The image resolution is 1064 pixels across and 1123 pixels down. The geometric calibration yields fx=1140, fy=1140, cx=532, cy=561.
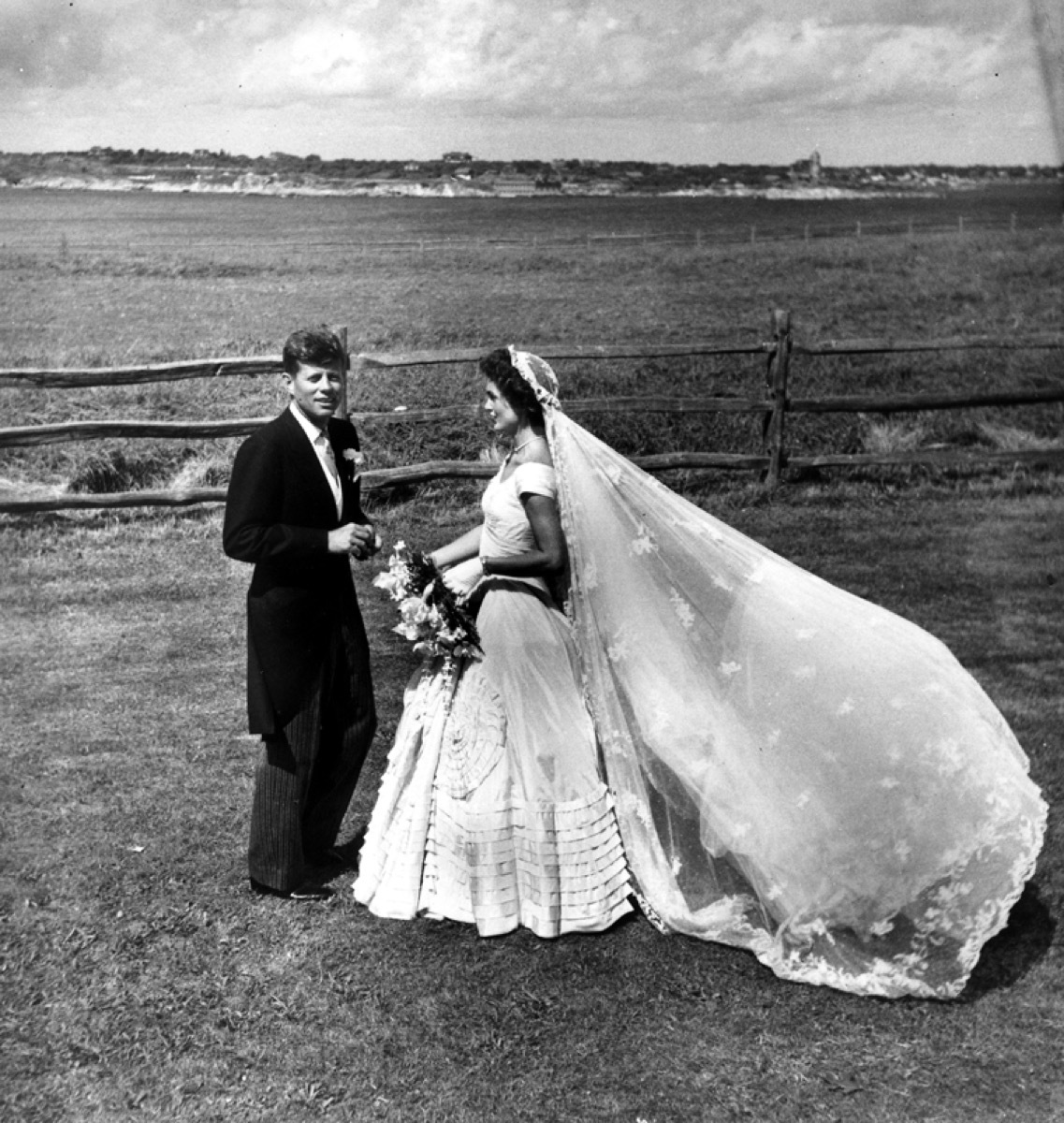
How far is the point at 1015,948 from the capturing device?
11.6 ft

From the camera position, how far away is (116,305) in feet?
24.9

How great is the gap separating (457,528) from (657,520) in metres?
4.63

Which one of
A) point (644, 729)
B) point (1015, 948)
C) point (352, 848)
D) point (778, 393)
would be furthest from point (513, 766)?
point (778, 393)

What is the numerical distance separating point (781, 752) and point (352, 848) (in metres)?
1.67

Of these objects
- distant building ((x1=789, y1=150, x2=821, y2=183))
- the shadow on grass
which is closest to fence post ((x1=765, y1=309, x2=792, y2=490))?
distant building ((x1=789, y1=150, x2=821, y2=183))

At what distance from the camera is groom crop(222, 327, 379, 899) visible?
11.5ft

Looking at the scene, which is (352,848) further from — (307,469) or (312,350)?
(312,350)

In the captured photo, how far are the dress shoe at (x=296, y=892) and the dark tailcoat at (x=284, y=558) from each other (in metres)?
0.59

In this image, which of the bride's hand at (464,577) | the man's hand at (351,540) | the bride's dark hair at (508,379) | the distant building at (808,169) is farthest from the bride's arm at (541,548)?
the distant building at (808,169)

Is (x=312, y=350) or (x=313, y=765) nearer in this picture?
(x=312, y=350)

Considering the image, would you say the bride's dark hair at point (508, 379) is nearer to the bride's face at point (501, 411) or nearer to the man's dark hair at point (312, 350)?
the bride's face at point (501, 411)

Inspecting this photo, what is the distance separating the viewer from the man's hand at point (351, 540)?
354cm

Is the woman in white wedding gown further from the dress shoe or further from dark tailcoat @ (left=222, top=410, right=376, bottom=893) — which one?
dark tailcoat @ (left=222, top=410, right=376, bottom=893)

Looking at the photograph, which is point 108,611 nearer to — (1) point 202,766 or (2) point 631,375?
(1) point 202,766
